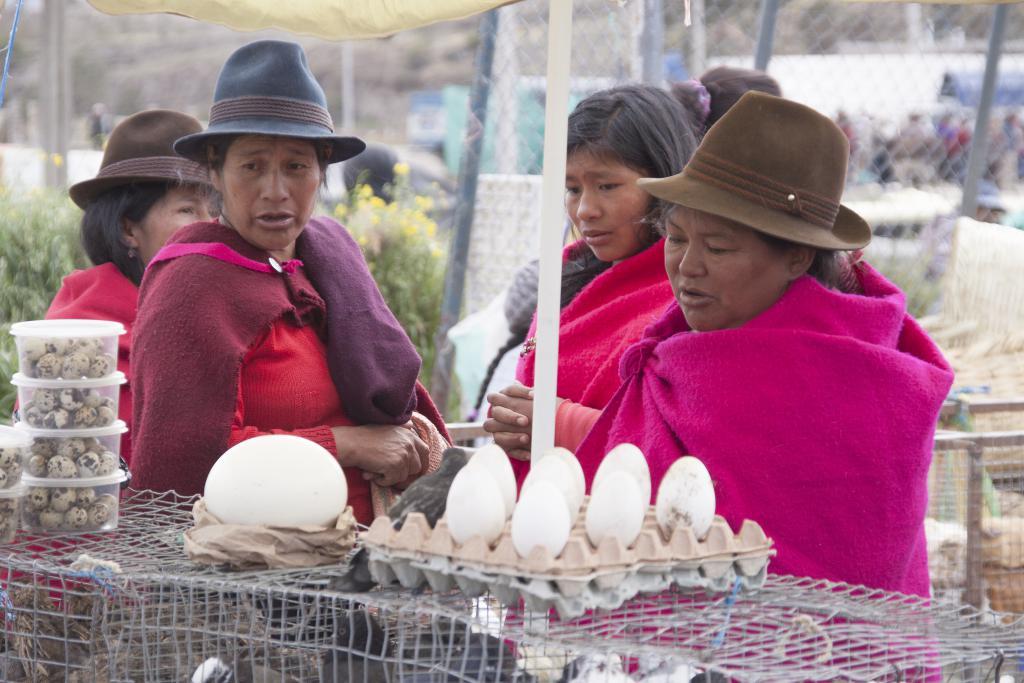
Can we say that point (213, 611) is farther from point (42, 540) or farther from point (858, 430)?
point (858, 430)

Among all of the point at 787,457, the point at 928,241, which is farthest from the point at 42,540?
the point at 928,241

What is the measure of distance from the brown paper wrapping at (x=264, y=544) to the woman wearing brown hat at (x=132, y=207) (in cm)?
157

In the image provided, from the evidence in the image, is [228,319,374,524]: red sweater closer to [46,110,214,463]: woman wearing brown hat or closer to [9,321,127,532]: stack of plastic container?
[9,321,127,532]: stack of plastic container

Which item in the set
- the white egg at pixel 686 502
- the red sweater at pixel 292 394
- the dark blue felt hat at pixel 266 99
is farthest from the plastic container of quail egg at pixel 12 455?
the white egg at pixel 686 502

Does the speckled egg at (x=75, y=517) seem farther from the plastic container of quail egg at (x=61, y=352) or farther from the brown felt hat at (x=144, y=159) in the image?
the brown felt hat at (x=144, y=159)

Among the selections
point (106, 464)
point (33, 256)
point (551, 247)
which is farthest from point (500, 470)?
point (33, 256)

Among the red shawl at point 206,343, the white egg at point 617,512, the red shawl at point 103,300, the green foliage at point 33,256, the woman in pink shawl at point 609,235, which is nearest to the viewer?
the white egg at point 617,512

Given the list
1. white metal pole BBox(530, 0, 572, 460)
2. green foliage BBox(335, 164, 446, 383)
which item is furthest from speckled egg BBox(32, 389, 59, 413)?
green foliage BBox(335, 164, 446, 383)

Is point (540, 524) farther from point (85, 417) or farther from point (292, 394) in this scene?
point (292, 394)

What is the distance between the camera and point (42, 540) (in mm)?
2363

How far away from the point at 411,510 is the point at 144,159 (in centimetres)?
201

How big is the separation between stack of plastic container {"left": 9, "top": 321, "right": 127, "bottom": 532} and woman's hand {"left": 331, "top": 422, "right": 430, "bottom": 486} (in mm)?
613

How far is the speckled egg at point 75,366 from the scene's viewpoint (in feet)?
7.91

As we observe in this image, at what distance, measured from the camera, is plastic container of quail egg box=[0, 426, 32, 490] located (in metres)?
2.32
